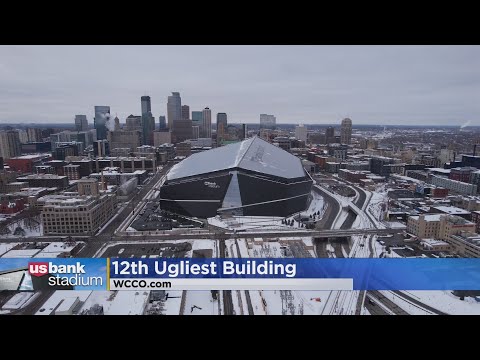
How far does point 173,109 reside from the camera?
27359mm

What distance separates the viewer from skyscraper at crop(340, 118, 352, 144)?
2511cm

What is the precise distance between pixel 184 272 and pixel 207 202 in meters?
8.50

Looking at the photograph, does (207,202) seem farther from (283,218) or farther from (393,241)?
(393,241)

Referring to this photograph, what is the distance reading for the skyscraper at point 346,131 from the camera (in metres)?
25.1

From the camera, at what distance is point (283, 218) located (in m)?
10.6

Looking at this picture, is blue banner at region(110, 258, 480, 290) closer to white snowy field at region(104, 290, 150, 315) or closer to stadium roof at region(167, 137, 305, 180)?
white snowy field at region(104, 290, 150, 315)

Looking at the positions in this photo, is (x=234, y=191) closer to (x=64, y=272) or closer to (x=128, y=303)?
(x=128, y=303)

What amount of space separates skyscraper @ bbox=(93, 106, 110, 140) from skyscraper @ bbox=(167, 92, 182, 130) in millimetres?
6400

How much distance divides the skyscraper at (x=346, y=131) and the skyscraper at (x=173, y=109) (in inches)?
534

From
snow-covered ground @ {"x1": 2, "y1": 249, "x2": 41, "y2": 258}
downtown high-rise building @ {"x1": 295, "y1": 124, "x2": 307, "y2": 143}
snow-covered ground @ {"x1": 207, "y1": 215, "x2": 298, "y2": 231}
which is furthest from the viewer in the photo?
downtown high-rise building @ {"x1": 295, "y1": 124, "x2": 307, "y2": 143}

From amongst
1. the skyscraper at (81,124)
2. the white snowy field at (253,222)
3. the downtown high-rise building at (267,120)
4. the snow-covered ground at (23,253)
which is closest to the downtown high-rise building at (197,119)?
the downtown high-rise building at (267,120)

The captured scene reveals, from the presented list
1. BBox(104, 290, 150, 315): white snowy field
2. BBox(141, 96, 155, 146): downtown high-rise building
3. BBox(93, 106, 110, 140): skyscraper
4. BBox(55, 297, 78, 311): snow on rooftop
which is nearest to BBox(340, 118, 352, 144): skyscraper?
BBox(141, 96, 155, 146): downtown high-rise building
